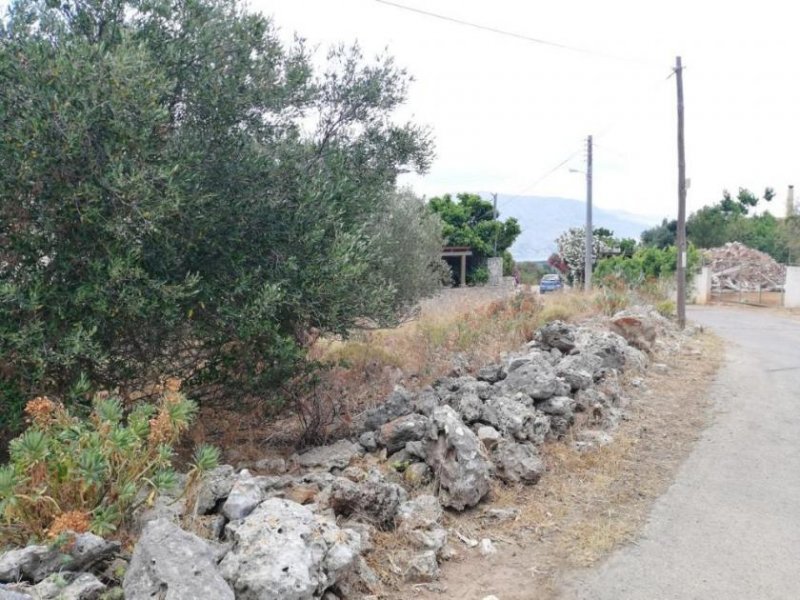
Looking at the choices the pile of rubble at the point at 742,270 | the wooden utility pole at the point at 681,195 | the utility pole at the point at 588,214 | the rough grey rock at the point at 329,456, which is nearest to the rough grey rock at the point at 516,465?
the rough grey rock at the point at 329,456

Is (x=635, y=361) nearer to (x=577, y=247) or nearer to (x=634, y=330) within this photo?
(x=634, y=330)

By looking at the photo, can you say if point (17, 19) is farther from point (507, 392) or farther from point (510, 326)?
point (510, 326)

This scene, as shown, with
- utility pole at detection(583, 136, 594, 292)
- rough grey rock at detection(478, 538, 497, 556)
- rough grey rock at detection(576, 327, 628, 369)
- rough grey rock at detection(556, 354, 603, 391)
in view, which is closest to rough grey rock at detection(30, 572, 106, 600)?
rough grey rock at detection(478, 538, 497, 556)

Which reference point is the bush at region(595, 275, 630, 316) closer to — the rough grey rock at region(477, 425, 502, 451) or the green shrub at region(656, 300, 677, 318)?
the green shrub at region(656, 300, 677, 318)

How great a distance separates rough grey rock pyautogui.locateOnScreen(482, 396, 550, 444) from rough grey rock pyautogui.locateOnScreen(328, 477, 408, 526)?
206 centimetres

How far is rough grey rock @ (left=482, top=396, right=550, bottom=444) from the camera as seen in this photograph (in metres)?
6.57

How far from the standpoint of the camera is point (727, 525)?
5227mm

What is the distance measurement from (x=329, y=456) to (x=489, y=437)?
1599 mm

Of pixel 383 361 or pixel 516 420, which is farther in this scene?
pixel 383 361

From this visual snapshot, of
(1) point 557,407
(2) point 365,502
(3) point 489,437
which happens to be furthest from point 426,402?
(2) point 365,502

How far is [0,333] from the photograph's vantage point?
5.01 metres

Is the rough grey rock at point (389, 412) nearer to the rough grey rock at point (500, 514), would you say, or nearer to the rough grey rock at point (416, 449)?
the rough grey rock at point (416, 449)

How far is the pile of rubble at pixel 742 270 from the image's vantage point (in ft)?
129

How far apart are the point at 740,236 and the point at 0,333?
5575cm
